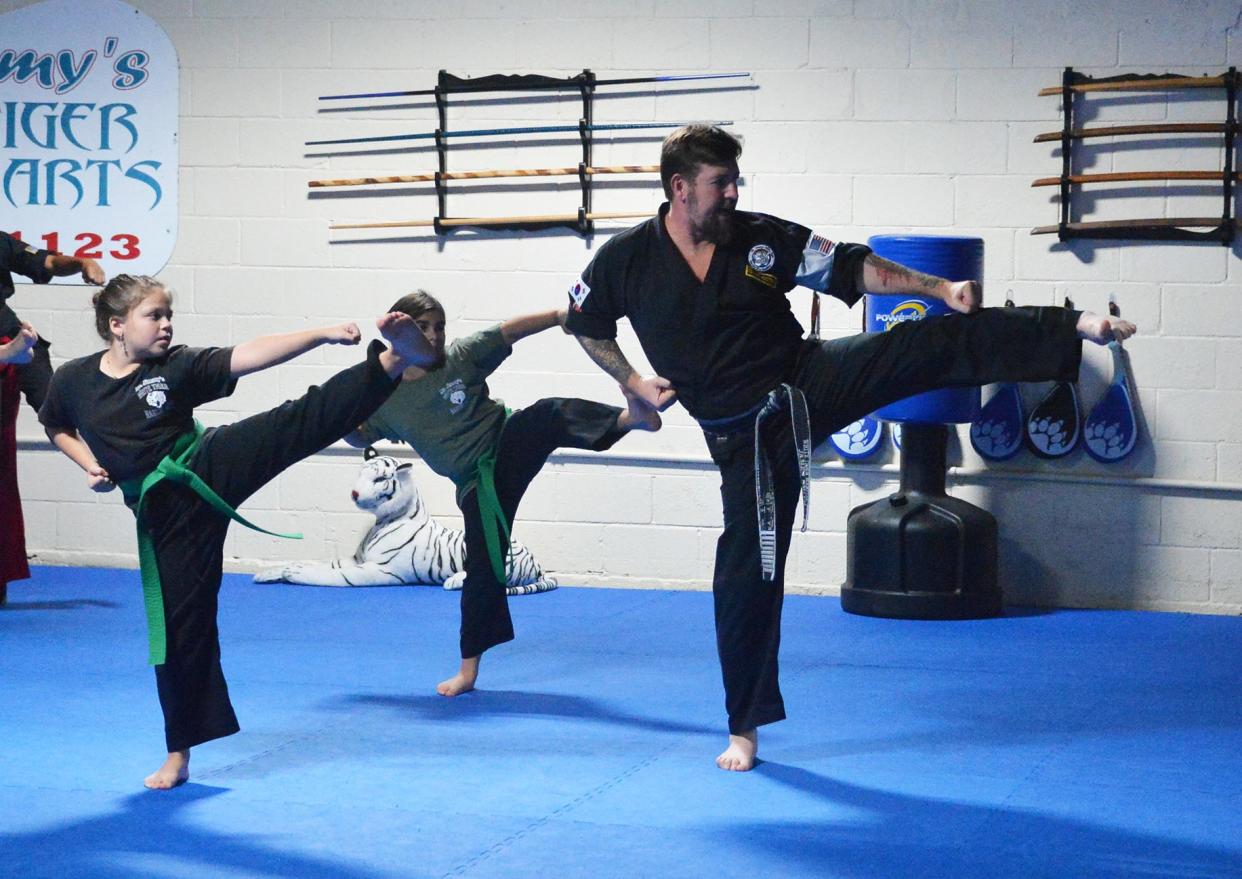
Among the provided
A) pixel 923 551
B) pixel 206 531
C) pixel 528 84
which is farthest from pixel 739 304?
pixel 528 84

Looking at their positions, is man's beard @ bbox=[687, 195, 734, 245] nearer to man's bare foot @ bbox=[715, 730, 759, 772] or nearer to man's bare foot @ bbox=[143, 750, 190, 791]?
man's bare foot @ bbox=[715, 730, 759, 772]

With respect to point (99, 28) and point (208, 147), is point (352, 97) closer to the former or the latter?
point (208, 147)

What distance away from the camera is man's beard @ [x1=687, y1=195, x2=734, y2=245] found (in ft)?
11.3

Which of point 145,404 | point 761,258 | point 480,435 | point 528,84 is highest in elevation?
point 528,84

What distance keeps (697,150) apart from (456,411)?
1.31 m

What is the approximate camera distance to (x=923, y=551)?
18.4 feet

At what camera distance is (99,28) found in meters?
6.81

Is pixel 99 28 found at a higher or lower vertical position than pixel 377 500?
higher

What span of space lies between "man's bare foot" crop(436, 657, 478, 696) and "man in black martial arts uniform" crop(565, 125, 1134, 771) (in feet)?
3.38

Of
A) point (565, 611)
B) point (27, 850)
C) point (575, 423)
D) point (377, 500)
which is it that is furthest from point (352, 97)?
point (27, 850)

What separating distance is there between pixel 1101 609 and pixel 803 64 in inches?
97.4

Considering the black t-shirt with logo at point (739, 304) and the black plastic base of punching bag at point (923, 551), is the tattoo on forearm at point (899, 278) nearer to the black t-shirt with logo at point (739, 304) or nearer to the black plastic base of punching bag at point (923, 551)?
the black t-shirt with logo at point (739, 304)

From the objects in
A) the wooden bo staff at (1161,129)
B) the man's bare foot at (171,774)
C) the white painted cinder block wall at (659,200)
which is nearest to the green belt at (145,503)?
the man's bare foot at (171,774)

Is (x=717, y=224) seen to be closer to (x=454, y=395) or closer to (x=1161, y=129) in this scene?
(x=454, y=395)
